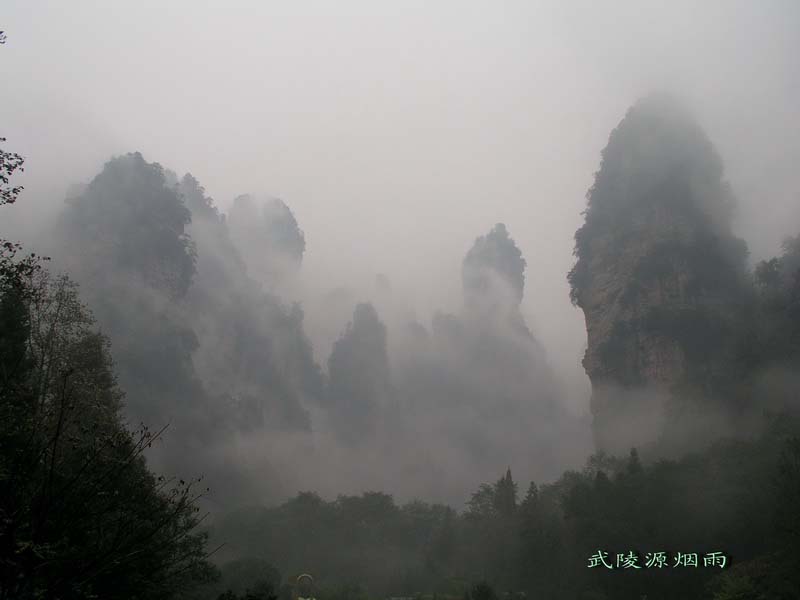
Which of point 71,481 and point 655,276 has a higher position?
point 655,276

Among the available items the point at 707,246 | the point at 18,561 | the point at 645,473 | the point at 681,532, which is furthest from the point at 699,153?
the point at 18,561

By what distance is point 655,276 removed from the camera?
71375 millimetres

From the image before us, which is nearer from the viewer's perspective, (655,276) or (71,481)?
(71,481)

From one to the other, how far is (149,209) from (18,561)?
63.8 meters

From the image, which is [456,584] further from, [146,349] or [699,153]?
[699,153]

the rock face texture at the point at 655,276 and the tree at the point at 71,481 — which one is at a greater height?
the rock face texture at the point at 655,276

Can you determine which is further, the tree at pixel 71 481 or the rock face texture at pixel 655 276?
the rock face texture at pixel 655 276

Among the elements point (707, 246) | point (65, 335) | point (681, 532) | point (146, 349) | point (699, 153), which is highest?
point (699, 153)

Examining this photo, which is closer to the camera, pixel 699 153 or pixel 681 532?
pixel 681 532

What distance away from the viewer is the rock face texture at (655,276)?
→ 67000 millimetres

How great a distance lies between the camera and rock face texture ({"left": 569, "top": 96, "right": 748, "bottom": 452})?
67.0 meters

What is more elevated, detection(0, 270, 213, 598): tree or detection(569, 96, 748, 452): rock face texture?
detection(569, 96, 748, 452): rock face texture

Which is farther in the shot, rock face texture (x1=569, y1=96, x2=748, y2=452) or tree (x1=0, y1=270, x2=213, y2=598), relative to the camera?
rock face texture (x1=569, y1=96, x2=748, y2=452)

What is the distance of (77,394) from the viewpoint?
1922 centimetres
